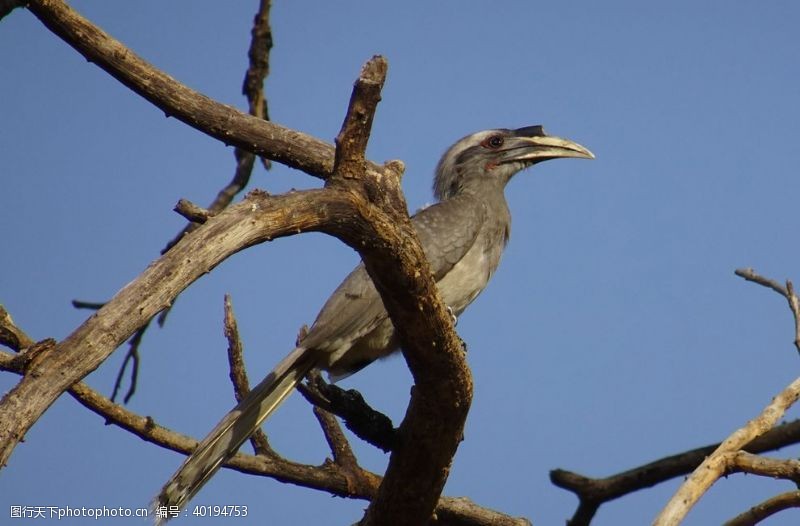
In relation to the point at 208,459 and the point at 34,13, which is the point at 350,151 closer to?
the point at 34,13

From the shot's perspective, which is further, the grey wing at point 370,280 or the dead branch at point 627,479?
the dead branch at point 627,479

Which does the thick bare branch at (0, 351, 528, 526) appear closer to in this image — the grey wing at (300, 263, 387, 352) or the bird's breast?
the grey wing at (300, 263, 387, 352)

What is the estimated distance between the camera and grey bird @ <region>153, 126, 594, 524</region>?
5.65m

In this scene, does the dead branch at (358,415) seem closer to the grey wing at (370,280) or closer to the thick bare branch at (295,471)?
the grey wing at (370,280)

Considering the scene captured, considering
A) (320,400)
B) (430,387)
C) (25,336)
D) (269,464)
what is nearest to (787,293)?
(430,387)

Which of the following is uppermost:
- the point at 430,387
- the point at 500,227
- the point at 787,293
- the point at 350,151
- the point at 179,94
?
the point at 500,227

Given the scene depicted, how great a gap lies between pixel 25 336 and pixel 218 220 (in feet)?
5.62

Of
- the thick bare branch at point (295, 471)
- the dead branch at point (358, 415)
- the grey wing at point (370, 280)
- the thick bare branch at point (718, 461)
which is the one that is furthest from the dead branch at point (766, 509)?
the grey wing at point (370, 280)

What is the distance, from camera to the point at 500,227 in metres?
7.88

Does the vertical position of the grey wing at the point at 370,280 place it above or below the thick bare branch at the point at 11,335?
above

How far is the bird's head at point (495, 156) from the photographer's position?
828 cm

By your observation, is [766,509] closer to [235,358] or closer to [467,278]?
[467,278]

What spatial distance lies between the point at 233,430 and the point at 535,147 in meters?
3.78

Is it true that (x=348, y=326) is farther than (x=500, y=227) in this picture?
No
